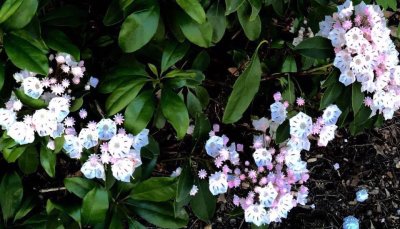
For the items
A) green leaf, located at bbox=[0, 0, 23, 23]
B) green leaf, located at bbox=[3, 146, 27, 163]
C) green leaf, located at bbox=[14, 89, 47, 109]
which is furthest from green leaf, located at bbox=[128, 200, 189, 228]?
green leaf, located at bbox=[0, 0, 23, 23]

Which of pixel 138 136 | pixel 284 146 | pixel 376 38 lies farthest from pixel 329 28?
pixel 138 136

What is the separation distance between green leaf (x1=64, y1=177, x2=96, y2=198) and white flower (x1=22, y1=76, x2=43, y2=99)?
1.06 feet

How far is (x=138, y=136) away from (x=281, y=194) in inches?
18.6

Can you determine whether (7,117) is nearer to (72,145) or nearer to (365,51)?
(72,145)

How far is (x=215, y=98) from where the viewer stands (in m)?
2.16

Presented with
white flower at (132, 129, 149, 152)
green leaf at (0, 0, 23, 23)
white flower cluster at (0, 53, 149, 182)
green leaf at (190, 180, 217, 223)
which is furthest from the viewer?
green leaf at (190, 180, 217, 223)

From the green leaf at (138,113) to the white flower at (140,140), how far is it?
0.04m

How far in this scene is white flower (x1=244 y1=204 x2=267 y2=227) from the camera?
172cm

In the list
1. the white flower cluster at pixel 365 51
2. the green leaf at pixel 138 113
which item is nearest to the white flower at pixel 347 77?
the white flower cluster at pixel 365 51

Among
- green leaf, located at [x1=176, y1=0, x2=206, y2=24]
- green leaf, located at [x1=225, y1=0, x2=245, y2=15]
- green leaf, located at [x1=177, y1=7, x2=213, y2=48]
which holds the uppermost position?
green leaf, located at [x1=176, y1=0, x2=206, y2=24]

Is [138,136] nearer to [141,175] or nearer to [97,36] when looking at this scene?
[141,175]

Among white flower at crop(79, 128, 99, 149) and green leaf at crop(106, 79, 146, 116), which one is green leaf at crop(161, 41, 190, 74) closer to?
green leaf at crop(106, 79, 146, 116)

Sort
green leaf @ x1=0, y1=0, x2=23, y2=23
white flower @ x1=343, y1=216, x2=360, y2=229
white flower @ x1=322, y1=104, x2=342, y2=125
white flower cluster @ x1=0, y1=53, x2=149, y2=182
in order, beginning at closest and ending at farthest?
green leaf @ x1=0, y1=0, x2=23, y2=23 < white flower cluster @ x1=0, y1=53, x2=149, y2=182 < white flower @ x1=322, y1=104, x2=342, y2=125 < white flower @ x1=343, y1=216, x2=360, y2=229

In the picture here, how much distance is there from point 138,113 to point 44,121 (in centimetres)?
25
